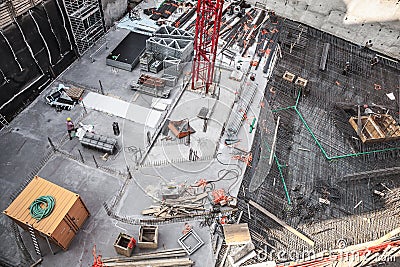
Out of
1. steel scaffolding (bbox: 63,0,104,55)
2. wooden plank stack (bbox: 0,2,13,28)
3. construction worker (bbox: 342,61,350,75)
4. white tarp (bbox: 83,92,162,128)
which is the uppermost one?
construction worker (bbox: 342,61,350,75)

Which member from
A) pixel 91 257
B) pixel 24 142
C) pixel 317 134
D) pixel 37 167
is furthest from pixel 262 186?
pixel 24 142

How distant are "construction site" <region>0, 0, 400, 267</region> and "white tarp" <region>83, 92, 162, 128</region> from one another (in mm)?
120

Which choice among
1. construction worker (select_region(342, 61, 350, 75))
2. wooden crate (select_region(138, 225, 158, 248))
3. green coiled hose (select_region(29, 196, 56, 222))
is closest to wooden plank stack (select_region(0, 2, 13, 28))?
green coiled hose (select_region(29, 196, 56, 222))

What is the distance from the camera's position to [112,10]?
107 feet

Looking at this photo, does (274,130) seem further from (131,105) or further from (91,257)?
(91,257)

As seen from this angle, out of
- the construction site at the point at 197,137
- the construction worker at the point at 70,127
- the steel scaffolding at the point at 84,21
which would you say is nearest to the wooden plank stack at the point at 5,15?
the construction site at the point at 197,137

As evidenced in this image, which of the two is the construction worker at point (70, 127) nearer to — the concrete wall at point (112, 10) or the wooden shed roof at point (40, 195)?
the wooden shed roof at point (40, 195)

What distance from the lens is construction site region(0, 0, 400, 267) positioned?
736 inches

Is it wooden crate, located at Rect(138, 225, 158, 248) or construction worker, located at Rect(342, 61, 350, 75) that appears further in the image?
construction worker, located at Rect(342, 61, 350, 75)

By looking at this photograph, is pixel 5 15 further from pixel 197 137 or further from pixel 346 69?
pixel 346 69

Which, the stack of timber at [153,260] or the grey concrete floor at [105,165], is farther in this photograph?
the grey concrete floor at [105,165]

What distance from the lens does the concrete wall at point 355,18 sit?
3089 centimetres

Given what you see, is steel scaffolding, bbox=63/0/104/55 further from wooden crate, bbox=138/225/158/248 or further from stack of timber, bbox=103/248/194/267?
stack of timber, bbox=103/248/194/267

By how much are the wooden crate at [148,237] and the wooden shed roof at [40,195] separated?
4110mm
